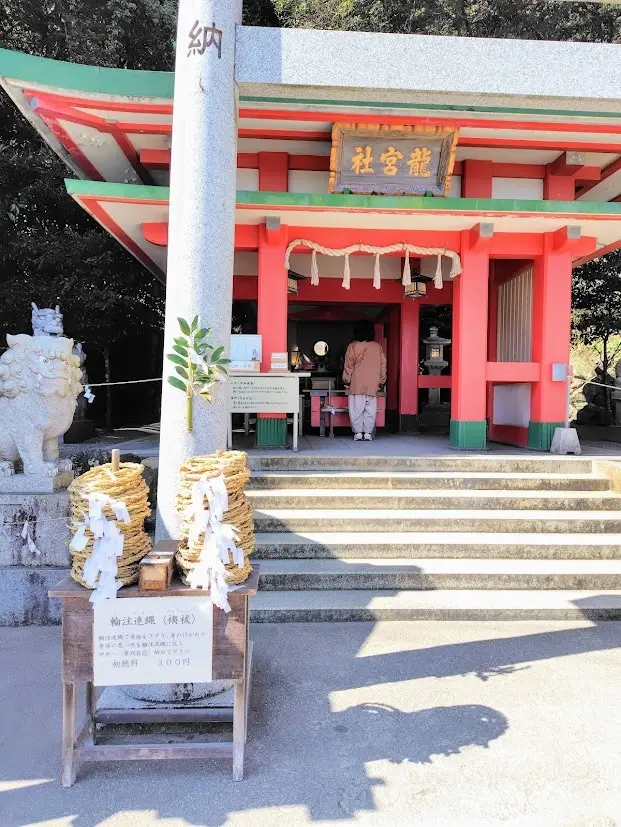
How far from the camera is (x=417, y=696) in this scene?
3.09 m

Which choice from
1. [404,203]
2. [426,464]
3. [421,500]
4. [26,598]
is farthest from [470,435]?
[26,598]

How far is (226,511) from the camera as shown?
261cm

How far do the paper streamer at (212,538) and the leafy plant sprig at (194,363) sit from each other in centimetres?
69

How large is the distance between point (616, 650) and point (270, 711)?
7.97 ft

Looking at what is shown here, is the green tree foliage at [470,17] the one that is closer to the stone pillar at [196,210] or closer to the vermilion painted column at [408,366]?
the vermilion painted column at [408,366]

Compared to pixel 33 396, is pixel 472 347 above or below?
above

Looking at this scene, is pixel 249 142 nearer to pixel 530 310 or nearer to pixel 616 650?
pixel 530 310

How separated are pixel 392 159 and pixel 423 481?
3835mm

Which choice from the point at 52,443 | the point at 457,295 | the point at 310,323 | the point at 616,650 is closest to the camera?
the point at 616,650

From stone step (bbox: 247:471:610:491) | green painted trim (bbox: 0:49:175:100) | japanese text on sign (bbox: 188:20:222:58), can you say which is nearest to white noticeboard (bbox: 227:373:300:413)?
stone step (bbox: 247:471:610:491)

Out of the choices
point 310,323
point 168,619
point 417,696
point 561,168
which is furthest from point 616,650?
point 310,323

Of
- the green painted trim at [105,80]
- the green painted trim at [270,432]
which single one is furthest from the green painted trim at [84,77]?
the green painted trim at [270,432]

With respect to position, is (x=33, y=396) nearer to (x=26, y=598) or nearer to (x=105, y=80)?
(x=26, y=598)

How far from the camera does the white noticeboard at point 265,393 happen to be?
22.7 feet
